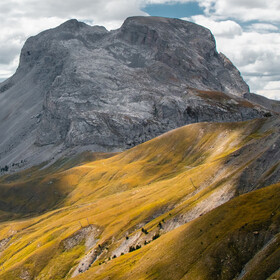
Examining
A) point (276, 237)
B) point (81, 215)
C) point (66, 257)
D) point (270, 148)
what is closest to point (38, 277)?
point (66, 257)

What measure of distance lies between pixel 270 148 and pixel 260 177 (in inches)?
553

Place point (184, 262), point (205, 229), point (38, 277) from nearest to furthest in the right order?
point (184, 262) → point (205, 229) → point (38, 277)

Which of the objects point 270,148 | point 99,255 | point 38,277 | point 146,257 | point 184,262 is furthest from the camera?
point 38,277

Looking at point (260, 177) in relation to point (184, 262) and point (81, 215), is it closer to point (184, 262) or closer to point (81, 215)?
point (184, 262)

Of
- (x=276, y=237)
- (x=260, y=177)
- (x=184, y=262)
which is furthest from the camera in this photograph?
(x=260, y=177)

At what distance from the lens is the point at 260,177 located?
99.3 m

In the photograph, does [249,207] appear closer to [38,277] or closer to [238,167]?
[238,167]

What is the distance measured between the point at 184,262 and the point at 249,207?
16.0m

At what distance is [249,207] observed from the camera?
75.0m

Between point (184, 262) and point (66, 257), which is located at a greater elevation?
point (184, 262)

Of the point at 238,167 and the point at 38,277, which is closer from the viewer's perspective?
the point at 238,167

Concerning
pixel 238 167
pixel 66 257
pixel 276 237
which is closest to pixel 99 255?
pixel 66 257

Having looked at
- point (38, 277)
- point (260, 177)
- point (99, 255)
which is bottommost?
point (38, 277)

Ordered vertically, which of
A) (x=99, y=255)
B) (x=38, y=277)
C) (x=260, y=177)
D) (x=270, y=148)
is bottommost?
(x=38, y=277)
